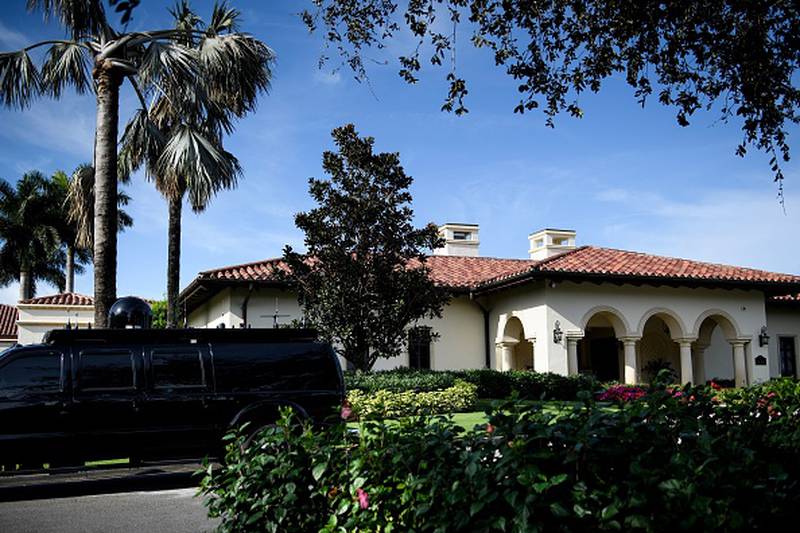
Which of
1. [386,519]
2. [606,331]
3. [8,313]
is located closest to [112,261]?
[386,519]

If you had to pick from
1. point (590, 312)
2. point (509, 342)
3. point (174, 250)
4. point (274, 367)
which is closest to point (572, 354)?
point (590, 312)

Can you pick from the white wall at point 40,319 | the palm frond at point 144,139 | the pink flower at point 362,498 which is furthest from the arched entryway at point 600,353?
the pink flower at point 362,498

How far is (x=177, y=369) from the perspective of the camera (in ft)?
32.1

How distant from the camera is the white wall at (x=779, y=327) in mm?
26609

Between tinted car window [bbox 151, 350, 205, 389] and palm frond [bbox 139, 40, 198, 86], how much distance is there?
6.60 meters

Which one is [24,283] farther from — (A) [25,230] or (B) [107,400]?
(B) [107,400]

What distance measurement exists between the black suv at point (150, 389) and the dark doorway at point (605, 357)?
17874mm

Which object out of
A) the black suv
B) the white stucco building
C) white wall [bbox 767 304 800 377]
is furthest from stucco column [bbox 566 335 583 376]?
the black suv

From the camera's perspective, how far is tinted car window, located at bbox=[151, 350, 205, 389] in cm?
968

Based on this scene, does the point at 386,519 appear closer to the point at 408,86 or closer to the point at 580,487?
the point at 580,487

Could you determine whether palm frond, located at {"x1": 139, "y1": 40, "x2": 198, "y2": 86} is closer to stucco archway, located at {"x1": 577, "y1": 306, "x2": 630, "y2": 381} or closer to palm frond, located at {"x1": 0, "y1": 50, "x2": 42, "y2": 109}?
palm frond, located at {"x1": 0, "y1": 50, "x2": 42, "y2": 109}

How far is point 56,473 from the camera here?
8961 mm

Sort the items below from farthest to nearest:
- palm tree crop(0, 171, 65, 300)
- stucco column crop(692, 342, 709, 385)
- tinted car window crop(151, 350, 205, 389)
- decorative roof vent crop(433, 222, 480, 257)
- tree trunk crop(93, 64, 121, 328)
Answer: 1. palm tree crop(0, 171, 65, 300)
2. decorative roof vent crop(433, 222, 480, 257)
3. stucco column crop(692, 342, 709, 385)
4. tree trunk crop(93, 64, 121, 328)
5. tinted car window crop(151, 350, 205, 389)

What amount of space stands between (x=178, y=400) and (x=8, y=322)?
39526 mm
